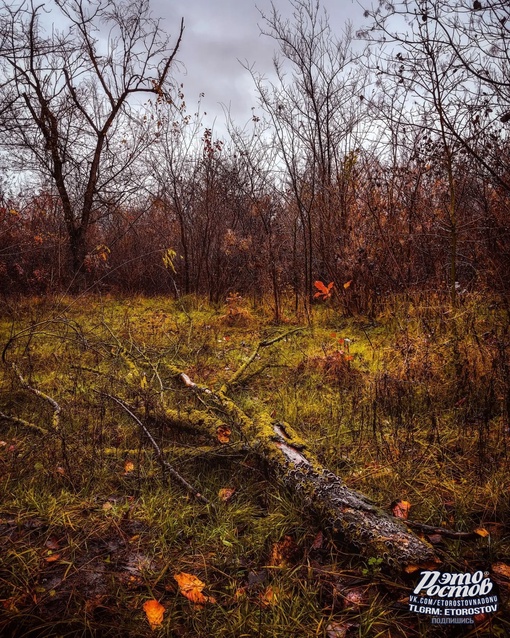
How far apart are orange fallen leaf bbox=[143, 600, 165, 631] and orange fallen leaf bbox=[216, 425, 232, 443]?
1.15 metres

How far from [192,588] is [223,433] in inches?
44.7

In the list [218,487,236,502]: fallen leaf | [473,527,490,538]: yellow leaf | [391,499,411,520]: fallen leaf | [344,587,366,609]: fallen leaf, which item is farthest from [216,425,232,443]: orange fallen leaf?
[473,527,490,538]: yellow leaf

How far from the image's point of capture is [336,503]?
1728 millimetres

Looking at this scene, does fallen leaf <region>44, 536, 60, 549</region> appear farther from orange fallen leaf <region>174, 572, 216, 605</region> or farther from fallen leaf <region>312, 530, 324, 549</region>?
fallen leaf <region>312, 530, 324, 549</region>

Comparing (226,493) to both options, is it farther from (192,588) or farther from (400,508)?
(400,508)

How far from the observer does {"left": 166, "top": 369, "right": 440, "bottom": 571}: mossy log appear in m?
1.49

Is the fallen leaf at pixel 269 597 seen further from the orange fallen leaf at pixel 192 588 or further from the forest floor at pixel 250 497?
the orange fallen leaf at pixel 192 588

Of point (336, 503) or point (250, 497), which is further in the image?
point (250, 497)

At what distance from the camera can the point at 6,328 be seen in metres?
6.12

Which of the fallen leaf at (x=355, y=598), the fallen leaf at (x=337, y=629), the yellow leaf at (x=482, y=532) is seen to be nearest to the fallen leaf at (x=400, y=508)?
the yellow leaf at (x=482, y=532)

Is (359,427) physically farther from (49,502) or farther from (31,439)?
(31,439)

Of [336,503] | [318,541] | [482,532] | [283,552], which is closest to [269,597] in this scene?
[283,552]

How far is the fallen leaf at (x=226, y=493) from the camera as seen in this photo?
2.08 m

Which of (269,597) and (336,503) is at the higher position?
(336,503)
